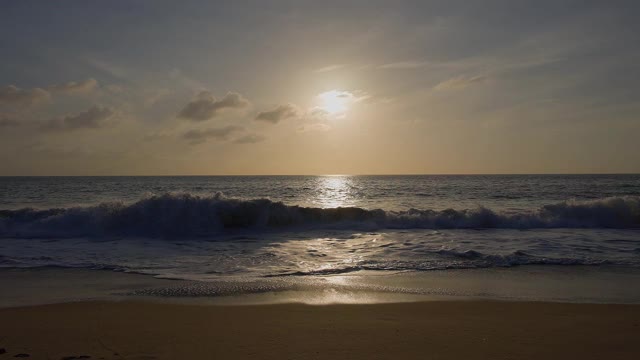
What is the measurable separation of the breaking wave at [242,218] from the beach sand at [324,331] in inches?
467

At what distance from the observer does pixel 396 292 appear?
826 cm

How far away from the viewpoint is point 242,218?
21594 millimetres

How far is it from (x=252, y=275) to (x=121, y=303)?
9.75 feet

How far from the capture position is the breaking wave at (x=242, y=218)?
19312 mm

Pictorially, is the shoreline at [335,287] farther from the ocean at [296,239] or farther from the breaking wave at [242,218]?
the breaking wave at [242,218]

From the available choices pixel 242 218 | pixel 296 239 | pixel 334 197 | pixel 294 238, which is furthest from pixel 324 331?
pixel 334 197

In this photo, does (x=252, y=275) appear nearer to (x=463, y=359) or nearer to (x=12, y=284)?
(x=12, y=284)

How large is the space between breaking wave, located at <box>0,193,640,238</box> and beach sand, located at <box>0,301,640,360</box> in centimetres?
1187

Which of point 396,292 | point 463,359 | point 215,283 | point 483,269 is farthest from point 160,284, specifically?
point 483,269

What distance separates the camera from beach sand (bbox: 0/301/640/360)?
203 inches

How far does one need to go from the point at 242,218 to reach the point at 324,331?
632 inches

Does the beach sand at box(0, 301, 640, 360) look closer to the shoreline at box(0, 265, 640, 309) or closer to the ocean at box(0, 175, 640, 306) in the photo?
the shoreline at box(0, 265, 640, 309)

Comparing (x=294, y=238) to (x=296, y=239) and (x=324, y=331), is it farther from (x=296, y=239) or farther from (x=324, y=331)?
(x=324, y=331)

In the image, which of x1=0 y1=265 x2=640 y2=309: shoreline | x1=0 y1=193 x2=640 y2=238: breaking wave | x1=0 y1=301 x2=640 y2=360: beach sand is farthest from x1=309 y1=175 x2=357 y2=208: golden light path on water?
x1=0 y1=301 x2=640 y2=360: beach sand
